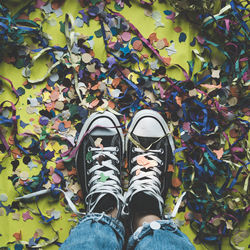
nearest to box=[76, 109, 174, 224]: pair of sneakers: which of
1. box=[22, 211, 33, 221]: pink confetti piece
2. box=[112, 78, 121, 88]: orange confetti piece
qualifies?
box=[112, 78, 121, 88]: orange confetti piece

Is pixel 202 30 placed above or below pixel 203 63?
above

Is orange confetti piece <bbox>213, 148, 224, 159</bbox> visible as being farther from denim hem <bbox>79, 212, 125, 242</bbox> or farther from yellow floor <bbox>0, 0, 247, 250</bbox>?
denim hem <bbox>79, 212, 125, 242</bbox>

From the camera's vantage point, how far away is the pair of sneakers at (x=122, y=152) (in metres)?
1.03

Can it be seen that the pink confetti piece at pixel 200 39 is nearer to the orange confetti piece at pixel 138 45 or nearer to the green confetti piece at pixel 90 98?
the orange confetti piece at pixel 138 45

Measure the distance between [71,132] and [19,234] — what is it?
17.8 inches

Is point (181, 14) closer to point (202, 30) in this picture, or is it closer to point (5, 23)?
point (202, 30)

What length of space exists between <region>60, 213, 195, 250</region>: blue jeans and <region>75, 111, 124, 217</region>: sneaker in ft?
0.46

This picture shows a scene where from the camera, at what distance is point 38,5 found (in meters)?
1.03

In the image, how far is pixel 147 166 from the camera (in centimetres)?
104

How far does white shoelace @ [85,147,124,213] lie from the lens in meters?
0.97

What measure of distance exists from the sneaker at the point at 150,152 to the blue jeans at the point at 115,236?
155 mm

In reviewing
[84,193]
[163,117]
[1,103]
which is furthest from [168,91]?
[1,103]

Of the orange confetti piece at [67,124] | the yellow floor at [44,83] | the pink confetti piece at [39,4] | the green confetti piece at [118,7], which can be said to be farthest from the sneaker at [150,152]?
the pink confetti piece at [39,4]

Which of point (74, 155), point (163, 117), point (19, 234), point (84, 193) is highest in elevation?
point (163, 117)
